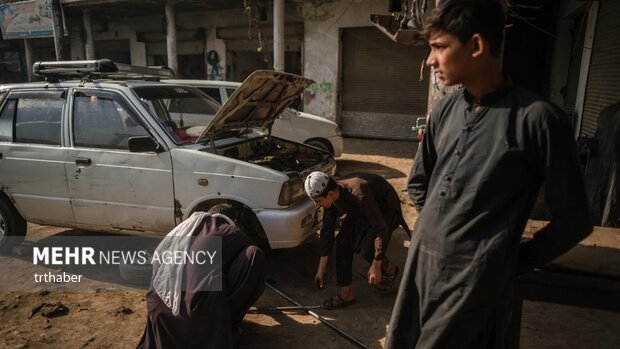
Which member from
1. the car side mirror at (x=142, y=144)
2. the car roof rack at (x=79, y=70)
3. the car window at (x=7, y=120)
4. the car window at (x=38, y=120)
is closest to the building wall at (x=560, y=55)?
the car roof rack at (x=79, y=70)

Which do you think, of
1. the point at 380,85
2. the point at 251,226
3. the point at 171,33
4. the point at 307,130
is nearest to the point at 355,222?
the point at 251,226

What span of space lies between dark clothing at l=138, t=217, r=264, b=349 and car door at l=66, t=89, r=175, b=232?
4.22ft

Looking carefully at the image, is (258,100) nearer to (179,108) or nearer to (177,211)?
(179,108)

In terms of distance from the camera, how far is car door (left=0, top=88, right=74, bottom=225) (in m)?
3.97

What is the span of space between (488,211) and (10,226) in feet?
15.9

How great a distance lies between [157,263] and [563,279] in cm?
224

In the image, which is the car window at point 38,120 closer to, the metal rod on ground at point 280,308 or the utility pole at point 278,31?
the metal rod on ground at point 280,308

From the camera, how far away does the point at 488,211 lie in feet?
4.39

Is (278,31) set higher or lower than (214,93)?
higher

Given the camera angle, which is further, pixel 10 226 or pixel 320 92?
pixel 320 92

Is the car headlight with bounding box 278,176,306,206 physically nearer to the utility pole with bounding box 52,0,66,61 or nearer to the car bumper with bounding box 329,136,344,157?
the car bumper with bounding box 329,136,344,157

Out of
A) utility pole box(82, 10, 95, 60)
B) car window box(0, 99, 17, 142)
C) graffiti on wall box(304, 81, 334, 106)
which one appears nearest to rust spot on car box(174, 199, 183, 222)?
car window box(0, 99, 17, 142)

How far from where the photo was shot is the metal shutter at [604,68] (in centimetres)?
519

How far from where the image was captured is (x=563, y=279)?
73.7 inches
